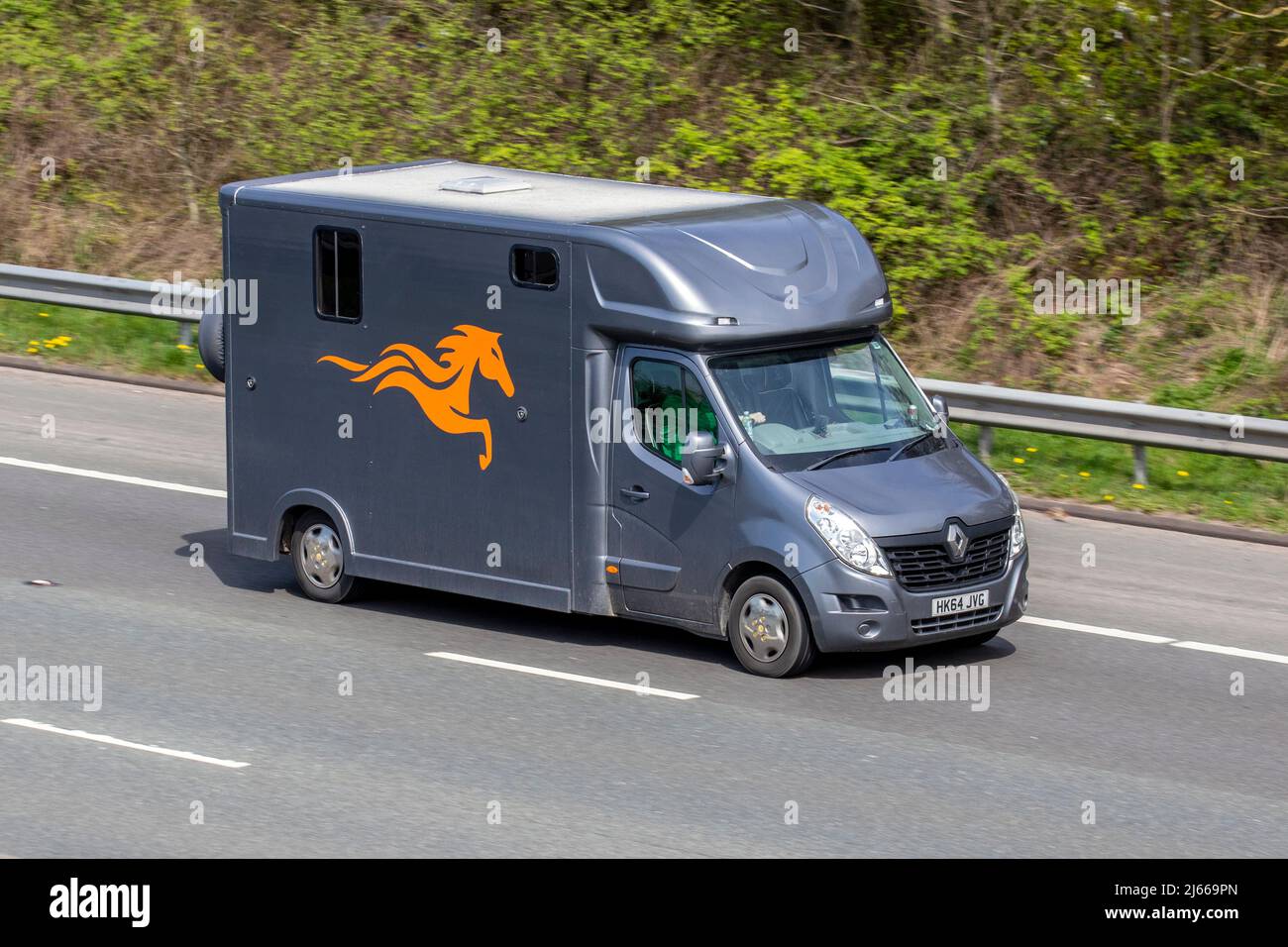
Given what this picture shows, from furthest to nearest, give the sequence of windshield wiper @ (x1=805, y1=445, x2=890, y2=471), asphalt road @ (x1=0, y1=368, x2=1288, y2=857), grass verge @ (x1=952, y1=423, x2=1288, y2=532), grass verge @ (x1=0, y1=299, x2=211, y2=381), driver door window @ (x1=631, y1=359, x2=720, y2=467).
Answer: grass verge @ (x1=0, y1=299, x2=211, y2=381) → grass verge @ (x1=952, y1=423, x2=1288, y2=532) → driver door window @ (x1=631, y1=359, x2=720, y2=467) → windshield wiper @ (x1=805, y1=445, x2=890, y2=471) → asphalt road @ (x1=0, y1=368, x2=1288, y2=857)

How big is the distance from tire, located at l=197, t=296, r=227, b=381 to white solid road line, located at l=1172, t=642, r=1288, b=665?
638 centimetres

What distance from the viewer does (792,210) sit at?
11594 millimetres

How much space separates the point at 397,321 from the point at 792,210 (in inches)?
96.6

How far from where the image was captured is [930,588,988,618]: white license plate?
10.6m

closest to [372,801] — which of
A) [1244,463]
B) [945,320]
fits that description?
[1244,463]

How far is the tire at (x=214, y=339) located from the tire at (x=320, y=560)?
126 cm

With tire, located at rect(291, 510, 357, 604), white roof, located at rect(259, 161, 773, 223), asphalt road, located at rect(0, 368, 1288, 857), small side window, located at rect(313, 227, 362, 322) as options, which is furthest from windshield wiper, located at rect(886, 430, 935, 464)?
tire, located at rect(291, 510, 357, 604)

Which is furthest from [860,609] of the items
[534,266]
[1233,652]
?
[534,266]

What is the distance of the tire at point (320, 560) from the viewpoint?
12438mm

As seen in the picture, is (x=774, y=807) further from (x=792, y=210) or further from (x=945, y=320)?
(x=945, y=320)

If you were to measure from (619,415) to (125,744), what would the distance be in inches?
130

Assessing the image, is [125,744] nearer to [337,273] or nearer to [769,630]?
[769,630]

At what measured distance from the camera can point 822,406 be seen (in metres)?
11.2

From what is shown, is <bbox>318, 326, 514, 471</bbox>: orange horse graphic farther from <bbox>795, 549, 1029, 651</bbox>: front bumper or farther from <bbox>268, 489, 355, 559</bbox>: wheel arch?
<bbox>795, 549, 1029, 651</bbox>: front bumper
